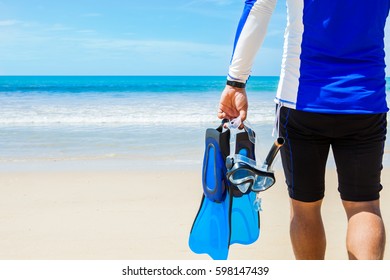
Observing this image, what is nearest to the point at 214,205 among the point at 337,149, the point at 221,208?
the point at 221,208

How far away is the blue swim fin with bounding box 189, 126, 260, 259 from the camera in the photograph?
2.17 meters

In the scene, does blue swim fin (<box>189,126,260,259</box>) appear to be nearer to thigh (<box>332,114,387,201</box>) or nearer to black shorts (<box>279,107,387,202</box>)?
black shorts (<box>279,107,387,202</box>)

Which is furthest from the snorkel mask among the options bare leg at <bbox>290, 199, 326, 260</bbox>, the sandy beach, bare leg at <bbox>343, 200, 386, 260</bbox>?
the sandy beach

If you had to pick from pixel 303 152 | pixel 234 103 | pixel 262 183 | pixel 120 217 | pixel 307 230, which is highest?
pixel 234 103

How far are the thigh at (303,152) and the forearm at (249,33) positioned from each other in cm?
23

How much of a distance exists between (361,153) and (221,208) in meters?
0.64

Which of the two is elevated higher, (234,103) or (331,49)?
(331,49)

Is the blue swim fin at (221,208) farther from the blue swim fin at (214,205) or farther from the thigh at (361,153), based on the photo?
the thigh at (361,153)

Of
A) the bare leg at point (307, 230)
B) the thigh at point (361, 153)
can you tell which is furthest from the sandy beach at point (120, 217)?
the thigh at point (361, 153)

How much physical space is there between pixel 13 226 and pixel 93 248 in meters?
0.84

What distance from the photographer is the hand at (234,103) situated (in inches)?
80.1

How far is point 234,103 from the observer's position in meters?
2.06

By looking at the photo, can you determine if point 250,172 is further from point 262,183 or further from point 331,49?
point 331,49

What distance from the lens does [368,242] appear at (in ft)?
6.25
